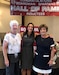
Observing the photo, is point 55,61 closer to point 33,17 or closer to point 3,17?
point 33,17

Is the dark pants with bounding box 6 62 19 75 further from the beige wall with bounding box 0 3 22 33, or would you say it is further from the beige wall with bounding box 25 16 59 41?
the beige wall with bounding box 25 16 59 41

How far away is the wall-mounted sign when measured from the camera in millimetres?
4242

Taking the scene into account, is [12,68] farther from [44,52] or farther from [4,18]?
[4,18]

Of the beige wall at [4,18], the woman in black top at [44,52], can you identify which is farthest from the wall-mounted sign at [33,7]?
the woman in black top at [44,52]

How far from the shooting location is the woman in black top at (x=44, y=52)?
3.32 metres

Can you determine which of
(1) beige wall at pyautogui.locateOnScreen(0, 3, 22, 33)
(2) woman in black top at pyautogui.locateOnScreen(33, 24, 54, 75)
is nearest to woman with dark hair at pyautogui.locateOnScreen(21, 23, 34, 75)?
(2) woman in black top at pyautogui.locateOnScreen(33, 24, 54, 75)

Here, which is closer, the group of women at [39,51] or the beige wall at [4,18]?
the group of women at [39,51]

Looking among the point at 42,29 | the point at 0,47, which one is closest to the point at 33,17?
the point at 0,47

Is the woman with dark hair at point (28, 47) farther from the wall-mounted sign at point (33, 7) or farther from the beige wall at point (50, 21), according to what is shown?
the beige wall at point (50, 21)

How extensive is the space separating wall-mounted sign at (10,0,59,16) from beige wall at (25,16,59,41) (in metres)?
0.25

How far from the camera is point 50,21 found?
4621 millimetres

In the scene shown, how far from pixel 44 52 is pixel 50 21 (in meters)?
1.43

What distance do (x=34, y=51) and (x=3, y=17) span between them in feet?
4.47

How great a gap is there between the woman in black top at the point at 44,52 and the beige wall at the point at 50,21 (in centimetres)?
119
